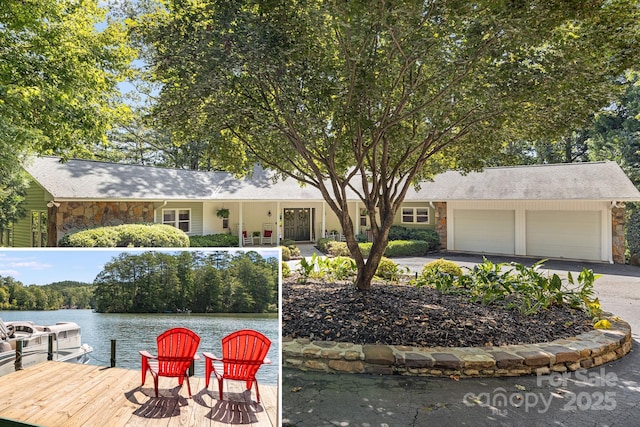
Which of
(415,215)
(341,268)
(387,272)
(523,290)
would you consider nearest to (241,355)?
(523,290)

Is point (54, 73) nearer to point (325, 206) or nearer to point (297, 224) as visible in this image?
point (297, 224)

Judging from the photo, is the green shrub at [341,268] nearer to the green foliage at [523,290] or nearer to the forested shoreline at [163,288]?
the green foliage at [523,290]

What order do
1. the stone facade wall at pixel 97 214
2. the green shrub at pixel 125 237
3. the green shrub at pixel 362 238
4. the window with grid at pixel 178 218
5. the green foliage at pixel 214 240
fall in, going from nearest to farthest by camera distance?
the green shrub at pixel 125 237, the stone facade wall at pixel 97 214, the green foliage at pixel 214 240, the window with grid at pixel 178 218, the green shrub at pixel 362 238

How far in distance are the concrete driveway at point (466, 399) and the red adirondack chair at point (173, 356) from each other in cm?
202

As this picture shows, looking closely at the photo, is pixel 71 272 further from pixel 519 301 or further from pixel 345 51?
pixel 519 301

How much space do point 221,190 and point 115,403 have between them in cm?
1567

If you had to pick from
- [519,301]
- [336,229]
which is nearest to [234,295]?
[519,301]

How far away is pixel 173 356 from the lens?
150 centimetres

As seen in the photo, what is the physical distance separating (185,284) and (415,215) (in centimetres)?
1781

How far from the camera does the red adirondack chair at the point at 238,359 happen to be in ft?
5.08

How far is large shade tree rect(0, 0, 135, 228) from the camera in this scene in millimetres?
7109

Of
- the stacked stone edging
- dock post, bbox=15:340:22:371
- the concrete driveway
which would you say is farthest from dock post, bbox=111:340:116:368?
the stacked stone edging

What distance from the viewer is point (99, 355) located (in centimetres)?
148

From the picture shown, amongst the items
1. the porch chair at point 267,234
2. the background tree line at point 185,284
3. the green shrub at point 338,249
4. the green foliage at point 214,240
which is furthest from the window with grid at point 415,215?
the background tree line at point 185,284
